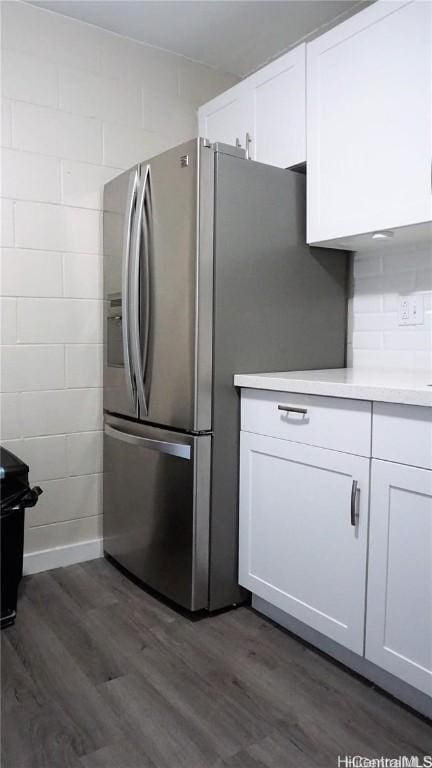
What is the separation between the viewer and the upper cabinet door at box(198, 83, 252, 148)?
2.50 meters

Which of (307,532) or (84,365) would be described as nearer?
(307,532)

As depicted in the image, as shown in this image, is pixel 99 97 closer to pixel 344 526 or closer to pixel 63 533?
pixel 63 533

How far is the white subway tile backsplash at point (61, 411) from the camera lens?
2.44m

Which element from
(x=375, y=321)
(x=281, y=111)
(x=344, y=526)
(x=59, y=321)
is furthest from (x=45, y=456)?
(x=281, y=111)

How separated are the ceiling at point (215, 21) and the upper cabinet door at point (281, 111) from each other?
0.95 ft

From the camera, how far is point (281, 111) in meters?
2.31

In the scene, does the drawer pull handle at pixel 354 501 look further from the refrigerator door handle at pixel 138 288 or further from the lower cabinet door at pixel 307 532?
the refrigerator door handle at pixel 138 288

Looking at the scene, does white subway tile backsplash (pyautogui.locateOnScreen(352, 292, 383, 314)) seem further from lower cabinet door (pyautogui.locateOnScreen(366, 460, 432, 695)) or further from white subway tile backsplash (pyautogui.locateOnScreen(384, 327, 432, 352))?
lower cabinet door (pyautogui.locateOnScreen(366, 460, 432, 695))

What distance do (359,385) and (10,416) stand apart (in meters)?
1.50

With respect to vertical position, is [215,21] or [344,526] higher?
[215,21]

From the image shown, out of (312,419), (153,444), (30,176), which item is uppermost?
(30,176)

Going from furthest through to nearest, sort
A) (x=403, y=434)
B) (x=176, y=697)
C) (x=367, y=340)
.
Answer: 1. (x=367, y=340)
2. (x=176, y=697)
3. (x=403, y=434)

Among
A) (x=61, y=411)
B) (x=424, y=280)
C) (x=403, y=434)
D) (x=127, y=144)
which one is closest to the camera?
(x=403, y=434)

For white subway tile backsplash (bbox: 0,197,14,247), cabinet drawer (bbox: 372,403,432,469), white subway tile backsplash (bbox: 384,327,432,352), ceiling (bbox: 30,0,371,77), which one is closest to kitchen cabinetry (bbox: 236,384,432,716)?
cabinet drawer (bbox: 372,403,432,469)
